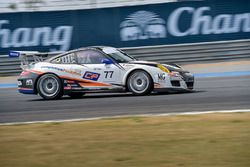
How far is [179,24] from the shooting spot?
21578 millimetres

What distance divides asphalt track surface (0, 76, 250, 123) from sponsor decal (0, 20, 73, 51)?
6.56 metres

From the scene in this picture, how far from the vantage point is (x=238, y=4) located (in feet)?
70.3

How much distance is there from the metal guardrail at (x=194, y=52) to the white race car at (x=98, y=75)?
6988 millimetres

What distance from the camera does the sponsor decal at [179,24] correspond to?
21.4 m

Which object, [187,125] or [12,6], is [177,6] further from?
[187,125]

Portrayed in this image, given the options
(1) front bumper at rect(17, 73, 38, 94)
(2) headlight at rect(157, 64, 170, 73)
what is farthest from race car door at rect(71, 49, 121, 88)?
(1) front bumper at rect(17, 73, 38, 94)

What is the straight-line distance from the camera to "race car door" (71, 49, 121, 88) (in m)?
13.6

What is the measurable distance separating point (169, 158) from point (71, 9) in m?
15.8

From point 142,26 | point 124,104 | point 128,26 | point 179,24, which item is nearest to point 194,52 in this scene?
point 179,24

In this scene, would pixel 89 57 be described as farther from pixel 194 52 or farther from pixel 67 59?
pixel 194 52

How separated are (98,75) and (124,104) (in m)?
1.77

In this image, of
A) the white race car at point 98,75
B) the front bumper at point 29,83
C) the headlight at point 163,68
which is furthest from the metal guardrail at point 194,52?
the headlight at point 163,68

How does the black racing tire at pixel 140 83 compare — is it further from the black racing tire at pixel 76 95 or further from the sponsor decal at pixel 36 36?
the sponsor decal at pixel 36 36

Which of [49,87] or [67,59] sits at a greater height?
[67,59]
